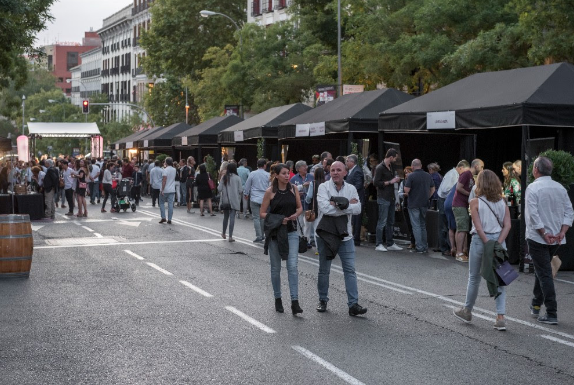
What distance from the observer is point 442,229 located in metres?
19.0

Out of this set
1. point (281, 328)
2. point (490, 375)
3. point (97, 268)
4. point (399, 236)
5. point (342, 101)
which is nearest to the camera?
point (490, 375)

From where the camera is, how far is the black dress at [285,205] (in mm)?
11750

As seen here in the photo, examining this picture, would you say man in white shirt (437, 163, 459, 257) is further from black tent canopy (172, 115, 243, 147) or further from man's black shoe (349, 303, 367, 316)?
black tent canopy (172, 115, 243, 147)

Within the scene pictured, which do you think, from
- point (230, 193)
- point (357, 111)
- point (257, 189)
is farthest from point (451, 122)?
point (230, 193)

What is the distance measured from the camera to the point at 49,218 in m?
30.3

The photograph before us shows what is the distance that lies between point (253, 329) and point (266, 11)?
185ft

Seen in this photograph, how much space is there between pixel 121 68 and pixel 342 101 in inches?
4067

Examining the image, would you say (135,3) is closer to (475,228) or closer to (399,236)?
(399,236)

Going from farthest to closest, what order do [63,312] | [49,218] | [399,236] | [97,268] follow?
1. [49,218]
2. [399,236]
3. [97,268]
4. [63,312]

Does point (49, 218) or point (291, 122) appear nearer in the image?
point (291, 122)

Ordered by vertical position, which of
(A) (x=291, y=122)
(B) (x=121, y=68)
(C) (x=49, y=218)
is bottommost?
(C) (x=49, y=218)

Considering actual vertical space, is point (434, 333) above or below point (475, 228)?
below

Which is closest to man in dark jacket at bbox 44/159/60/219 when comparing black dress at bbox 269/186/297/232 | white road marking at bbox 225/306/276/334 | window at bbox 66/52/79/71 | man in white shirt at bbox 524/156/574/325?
white road marking at bbox 225/306/276/334

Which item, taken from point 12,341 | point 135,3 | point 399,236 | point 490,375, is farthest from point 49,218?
point 135,3
